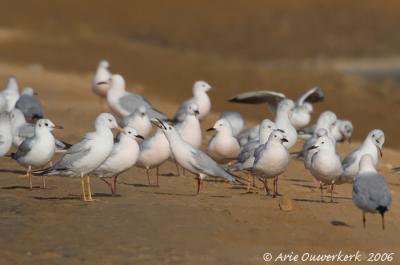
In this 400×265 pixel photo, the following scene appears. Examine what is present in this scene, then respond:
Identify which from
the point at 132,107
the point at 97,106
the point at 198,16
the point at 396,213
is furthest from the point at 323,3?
the point at 396,213

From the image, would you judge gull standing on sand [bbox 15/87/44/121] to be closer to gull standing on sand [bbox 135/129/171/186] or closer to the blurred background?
gull standing on sand [bbox 135/129/171/186]

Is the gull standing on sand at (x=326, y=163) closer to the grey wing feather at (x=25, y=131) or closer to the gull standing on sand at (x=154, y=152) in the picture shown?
the gull standing on sand at (x=154, y=152)

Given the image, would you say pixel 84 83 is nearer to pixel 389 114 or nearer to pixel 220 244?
pixel 389 114

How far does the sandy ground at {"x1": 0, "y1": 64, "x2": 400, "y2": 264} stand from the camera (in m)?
10.8

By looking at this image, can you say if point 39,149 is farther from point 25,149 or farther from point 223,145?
point 223,145

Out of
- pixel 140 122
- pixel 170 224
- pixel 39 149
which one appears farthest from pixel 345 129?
pixel 170 224

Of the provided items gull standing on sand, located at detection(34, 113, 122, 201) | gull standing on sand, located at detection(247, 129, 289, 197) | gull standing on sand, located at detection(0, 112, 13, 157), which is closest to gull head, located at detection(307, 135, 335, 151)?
gull standing on sand, located at detection(247, 129, 289, 197)

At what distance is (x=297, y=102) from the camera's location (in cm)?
2102

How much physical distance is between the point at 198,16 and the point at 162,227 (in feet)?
115

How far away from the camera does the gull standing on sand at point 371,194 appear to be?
12.0 metres

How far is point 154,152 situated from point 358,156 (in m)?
2.57

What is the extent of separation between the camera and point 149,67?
108 ft

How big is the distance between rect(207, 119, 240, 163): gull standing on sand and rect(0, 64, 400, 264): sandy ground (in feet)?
2.02

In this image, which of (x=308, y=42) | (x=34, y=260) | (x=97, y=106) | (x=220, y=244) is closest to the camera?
(x=34, y=260)
